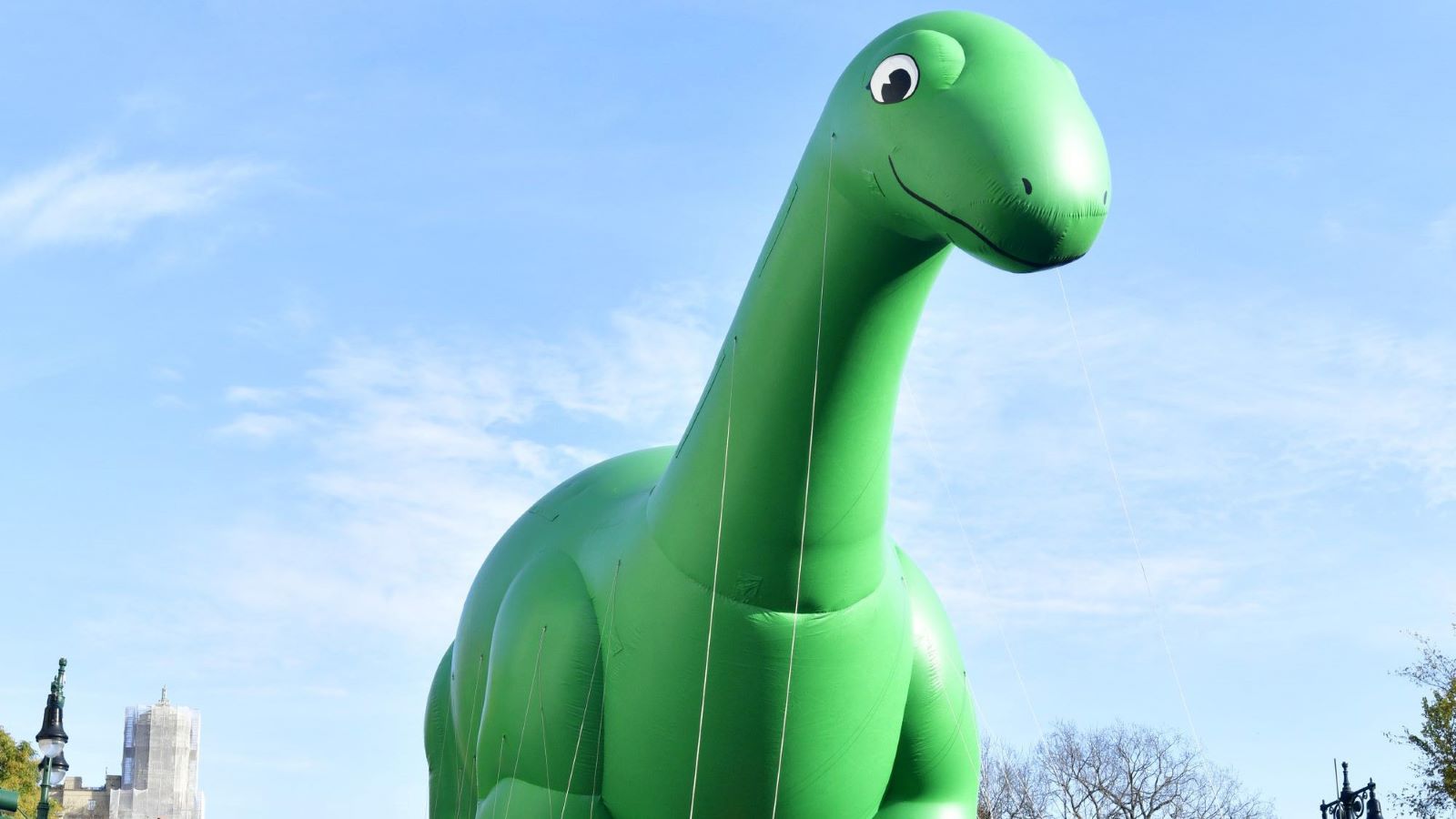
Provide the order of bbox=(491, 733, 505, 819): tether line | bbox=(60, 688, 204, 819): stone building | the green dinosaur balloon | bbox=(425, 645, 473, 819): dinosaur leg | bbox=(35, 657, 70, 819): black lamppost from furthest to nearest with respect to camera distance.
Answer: bbox=(60, 688, 204, 819): stone building, bbox=(35, 657, 70, 819): black lamppost, bbox=(425, 645, 473, 819): dinosaur leg, bbox=(491, 733, 505, 819): tether line, the green dinosaur balloon

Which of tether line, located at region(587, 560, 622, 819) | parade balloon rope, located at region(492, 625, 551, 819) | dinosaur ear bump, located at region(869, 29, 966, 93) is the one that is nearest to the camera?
dinosaur ear bump, located at region(869, 29, 966, 93)

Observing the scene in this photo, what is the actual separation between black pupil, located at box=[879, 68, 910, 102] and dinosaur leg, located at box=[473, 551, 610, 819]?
11.1 ft

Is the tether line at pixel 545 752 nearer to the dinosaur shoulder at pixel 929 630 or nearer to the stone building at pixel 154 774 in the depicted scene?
the dinosaur shoulder at pixel 929 630

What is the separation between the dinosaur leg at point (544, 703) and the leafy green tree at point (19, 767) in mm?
41014

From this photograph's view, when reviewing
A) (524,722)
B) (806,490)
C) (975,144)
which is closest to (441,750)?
(524,722)

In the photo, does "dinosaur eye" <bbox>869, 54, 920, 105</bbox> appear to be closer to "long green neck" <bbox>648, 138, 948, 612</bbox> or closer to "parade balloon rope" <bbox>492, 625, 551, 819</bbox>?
"long green neck" <bbox>648, 138, 948, 612</bbox>

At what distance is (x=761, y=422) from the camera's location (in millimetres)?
7598

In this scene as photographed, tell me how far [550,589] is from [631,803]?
4.35 feet

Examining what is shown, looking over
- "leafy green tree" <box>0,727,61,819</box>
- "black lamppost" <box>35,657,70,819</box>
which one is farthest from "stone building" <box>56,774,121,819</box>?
"black lamppost" <box>35,657,70,819</box>

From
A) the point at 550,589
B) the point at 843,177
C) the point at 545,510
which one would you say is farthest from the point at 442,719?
the point at 843,177

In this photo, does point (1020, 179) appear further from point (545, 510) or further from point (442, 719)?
point (442, 719)

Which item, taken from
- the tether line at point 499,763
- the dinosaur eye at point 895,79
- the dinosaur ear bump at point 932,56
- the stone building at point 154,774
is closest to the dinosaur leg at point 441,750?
the tether line at point 499,763

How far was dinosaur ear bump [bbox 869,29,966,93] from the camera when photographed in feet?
22.0

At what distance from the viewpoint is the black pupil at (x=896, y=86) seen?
270 inches
